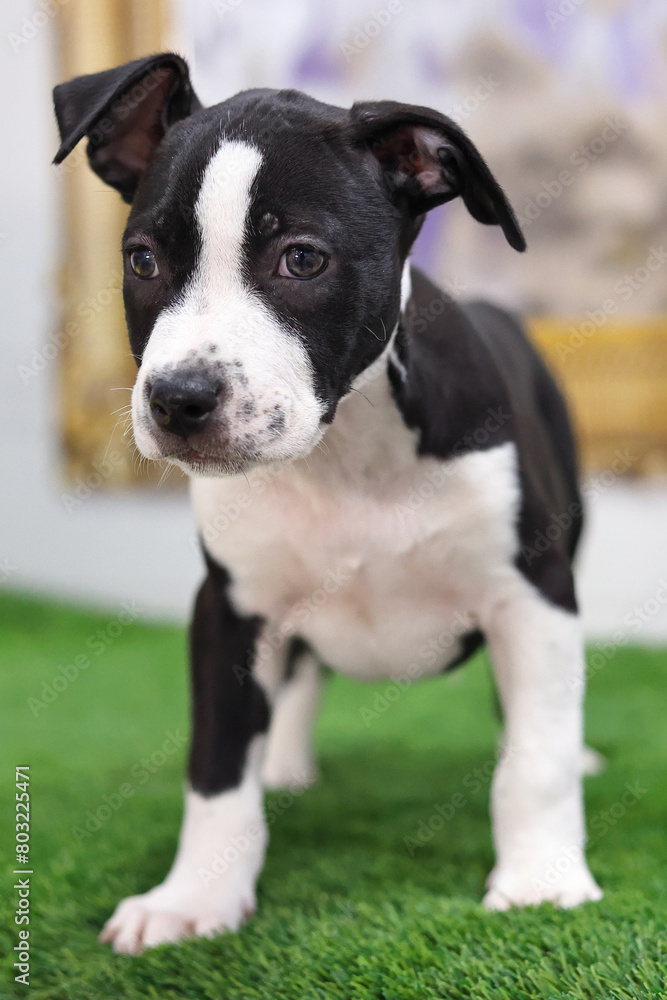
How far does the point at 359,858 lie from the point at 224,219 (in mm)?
1252

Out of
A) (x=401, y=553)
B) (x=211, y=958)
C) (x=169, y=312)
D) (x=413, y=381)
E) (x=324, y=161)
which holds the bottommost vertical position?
(x=211, y=958)

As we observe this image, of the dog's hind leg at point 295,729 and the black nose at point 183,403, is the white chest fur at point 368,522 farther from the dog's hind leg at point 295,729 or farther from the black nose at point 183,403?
the dog's hind leg at point 295,729

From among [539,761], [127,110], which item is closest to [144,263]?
[127,110]

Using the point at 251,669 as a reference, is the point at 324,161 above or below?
above

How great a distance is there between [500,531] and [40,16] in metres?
4.80

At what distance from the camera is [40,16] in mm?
5484

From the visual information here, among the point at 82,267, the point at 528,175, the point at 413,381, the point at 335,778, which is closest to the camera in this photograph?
the point at 413,381

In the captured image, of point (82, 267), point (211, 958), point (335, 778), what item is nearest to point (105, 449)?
→ point (82, 267)

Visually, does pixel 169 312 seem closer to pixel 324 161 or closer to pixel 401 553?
pixel 324 161

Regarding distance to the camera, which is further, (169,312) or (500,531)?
(500,531)

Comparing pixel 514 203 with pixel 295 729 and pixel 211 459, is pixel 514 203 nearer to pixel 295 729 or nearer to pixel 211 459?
pixel 295 729

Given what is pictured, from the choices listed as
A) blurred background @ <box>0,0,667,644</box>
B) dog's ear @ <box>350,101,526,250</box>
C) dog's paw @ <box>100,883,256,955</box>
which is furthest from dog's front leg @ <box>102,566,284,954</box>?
blurred background @ <box>0,0,667,644</box>

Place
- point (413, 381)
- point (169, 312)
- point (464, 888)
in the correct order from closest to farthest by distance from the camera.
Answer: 1. point (169, 312)
2. point (413, 381)
3. point (464, 888)

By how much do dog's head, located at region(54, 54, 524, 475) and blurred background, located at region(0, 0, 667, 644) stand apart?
8.20 feet
